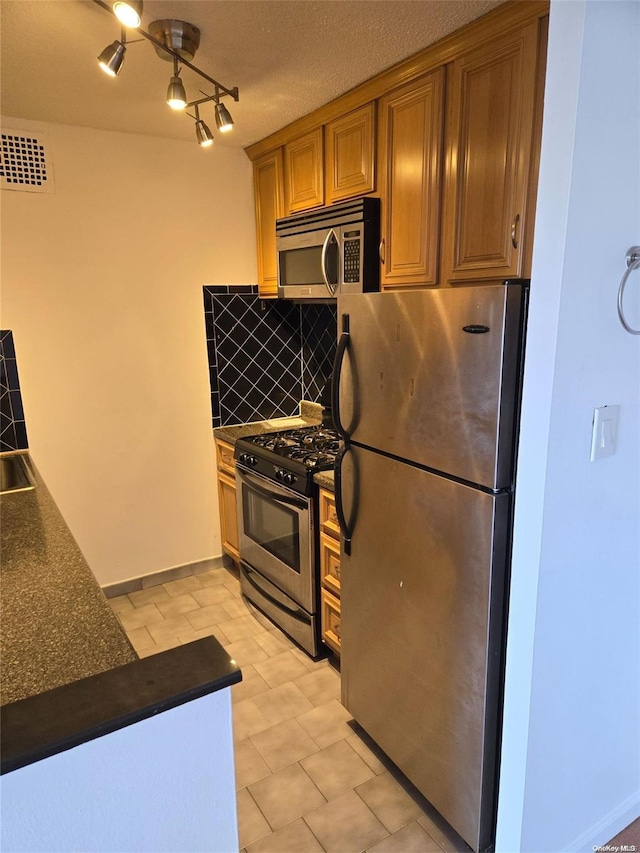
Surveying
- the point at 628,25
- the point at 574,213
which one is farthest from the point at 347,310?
the point at 628,25

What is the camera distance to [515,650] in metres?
1.39

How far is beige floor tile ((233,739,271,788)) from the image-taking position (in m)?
1.90

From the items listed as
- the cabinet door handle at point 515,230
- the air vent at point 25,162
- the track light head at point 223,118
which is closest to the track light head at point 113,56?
the track light head at point 223,118

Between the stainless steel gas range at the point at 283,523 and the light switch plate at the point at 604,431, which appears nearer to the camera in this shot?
the light switch plate at the point at 604,431

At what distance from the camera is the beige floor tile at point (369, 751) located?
195 cm

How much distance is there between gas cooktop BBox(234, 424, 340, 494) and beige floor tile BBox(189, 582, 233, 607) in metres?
0.83

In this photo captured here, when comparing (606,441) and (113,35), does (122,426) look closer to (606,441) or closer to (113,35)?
(113,35)

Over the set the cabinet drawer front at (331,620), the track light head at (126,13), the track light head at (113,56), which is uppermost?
the track light head at (126,13)

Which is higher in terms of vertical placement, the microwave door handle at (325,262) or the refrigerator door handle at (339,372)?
the microwave door handle at (325,262)

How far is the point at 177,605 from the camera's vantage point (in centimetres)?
304

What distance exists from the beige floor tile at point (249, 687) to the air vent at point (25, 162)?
8.09 ft

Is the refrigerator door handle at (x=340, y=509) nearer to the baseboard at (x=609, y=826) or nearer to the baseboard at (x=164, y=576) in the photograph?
the baseboard at (x=609, y=826)

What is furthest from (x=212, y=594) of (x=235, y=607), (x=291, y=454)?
(x=291, y=454)

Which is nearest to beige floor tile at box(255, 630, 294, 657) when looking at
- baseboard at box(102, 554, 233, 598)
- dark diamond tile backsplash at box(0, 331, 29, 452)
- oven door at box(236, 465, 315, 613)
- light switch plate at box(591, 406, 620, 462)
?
oven door at box(236, 465, 315, 613)
